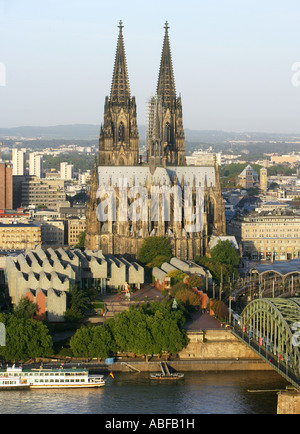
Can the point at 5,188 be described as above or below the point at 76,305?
above

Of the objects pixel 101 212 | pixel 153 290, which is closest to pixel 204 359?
pixel 153 290

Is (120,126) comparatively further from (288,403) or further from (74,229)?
(288,403)

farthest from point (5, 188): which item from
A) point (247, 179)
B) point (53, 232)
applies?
point (247, 179)

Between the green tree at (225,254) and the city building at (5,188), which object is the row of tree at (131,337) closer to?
the green tree at (225,254)

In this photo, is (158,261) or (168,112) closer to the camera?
(158,261)

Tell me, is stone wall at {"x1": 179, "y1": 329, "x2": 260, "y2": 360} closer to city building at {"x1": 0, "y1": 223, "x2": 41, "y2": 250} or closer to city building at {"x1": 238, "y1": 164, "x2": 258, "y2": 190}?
city building at {"x1": 0, "y1": 223, "x2": 41, "y2": 250}

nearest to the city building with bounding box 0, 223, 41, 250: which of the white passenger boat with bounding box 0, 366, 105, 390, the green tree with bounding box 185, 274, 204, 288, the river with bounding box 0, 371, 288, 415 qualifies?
the green tree with bounding box 185, 274, 204, 288

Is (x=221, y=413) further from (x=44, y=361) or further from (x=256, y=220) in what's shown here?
(x=256, y=220)
